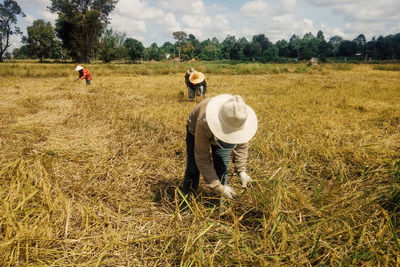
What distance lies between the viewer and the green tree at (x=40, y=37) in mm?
47625

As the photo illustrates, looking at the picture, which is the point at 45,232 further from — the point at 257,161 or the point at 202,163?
the point at 257,161

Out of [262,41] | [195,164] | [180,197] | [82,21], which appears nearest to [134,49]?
[82,21]

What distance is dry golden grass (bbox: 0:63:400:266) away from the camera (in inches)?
62.2

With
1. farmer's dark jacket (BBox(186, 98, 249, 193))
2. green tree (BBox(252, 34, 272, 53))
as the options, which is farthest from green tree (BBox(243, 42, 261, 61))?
farmer's dark jacket (BBox(186, 98, 249, 193))

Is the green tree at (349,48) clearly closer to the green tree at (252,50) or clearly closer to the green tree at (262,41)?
the green tree at (252,50)

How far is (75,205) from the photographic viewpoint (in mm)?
2234

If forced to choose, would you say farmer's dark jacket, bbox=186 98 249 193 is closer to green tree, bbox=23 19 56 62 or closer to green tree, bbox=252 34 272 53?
green tree, bbox=23 19 56 62

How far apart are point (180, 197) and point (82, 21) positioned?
117ft

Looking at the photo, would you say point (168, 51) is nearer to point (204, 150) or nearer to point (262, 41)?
point (262, 41)

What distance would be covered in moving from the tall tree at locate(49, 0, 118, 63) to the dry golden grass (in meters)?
32.2

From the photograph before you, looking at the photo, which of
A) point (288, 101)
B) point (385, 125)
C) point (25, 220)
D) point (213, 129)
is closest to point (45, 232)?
point (25, 220)

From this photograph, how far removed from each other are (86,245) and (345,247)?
1.86 meters

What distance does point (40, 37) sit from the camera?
48.1 meters

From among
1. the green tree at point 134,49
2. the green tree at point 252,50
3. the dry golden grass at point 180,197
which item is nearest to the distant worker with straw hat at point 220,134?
the dry golden grass at point 180,197
